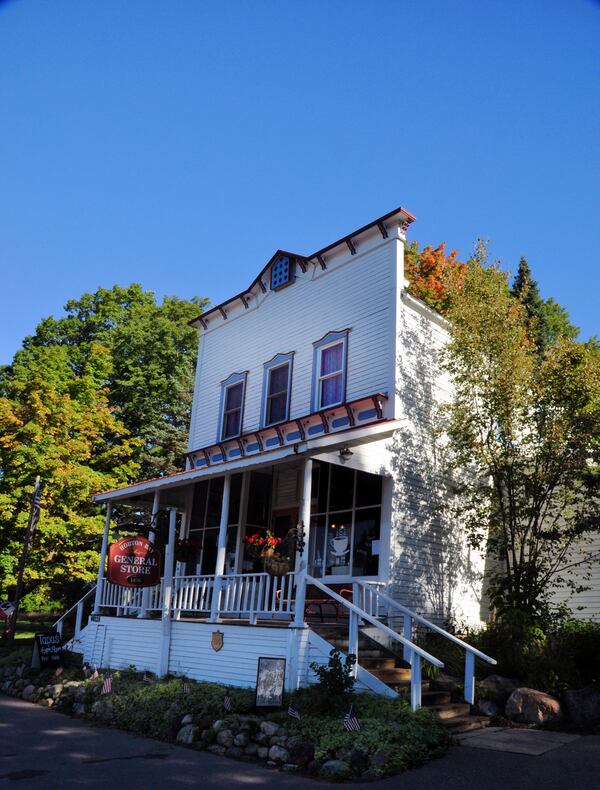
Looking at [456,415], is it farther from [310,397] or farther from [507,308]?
[310,397]

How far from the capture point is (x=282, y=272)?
57.2 ft

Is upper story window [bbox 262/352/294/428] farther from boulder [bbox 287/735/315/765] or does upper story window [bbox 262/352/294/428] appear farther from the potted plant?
boulder [bbox 287/735/315/765]

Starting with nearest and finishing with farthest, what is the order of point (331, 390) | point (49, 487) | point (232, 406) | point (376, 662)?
point (376, 662)
point (331, 390)
point (232, 406)
point (49, 487)

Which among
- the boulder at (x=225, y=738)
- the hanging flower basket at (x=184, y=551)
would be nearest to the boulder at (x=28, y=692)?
the hanging flower basket at (x=184, y=551)

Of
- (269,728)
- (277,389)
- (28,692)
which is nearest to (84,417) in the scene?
(277,389)

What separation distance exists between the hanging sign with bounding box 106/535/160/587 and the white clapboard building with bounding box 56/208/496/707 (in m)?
0.34

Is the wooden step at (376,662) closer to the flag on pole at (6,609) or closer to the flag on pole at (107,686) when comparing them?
the flag on pole at (107,686)

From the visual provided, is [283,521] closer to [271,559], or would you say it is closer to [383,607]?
[383,607]

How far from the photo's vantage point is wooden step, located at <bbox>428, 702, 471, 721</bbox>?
374 inches

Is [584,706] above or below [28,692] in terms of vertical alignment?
above

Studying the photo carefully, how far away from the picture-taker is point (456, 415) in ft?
44.8

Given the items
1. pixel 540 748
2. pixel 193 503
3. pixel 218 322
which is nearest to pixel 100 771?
pixel 540 748

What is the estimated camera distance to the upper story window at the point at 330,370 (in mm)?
15156

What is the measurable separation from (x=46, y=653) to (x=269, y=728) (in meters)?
8.11
